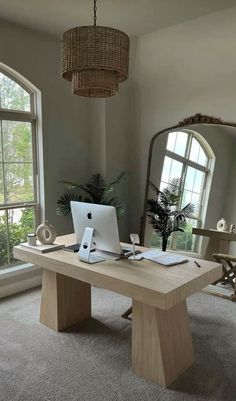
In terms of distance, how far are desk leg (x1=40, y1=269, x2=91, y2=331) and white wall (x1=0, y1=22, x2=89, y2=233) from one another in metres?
1.23

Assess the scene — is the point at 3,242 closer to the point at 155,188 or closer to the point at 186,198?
the point at 155,188

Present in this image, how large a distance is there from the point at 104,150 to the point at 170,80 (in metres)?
1.16

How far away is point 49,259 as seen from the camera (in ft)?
8.58

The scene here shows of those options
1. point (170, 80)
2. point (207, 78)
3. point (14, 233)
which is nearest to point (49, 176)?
point (14, 233)

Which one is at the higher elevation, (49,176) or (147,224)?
(49,176)

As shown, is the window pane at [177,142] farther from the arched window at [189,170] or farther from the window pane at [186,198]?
the window pane at [186,198]

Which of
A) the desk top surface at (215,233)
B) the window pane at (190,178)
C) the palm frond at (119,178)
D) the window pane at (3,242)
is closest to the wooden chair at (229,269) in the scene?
the desk top surface at (215,233)

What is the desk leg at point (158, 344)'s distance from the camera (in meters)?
2.22

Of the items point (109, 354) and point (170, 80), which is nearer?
point (109, 354)

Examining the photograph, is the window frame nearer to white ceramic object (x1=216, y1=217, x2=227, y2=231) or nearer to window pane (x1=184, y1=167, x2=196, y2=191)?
window pane (x1=184, y1=167, x2=196, y2=191)

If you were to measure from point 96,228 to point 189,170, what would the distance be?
5.83 ft

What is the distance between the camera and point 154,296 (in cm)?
199

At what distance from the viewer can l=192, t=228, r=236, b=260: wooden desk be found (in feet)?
11.9

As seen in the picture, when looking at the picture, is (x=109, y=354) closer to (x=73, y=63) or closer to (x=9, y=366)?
(x=9, y=366)
